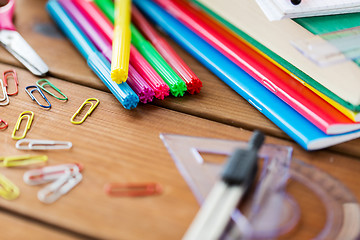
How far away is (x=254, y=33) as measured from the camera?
0.86 metres

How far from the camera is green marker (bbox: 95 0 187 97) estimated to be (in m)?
0.81

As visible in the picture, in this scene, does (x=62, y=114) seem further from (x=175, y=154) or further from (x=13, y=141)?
(x=175, y=154)

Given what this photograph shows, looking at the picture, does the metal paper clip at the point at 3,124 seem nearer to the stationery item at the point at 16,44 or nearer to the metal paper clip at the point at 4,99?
the metal paper clip at the point at 4,99

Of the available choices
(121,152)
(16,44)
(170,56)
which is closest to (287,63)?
(170,56)

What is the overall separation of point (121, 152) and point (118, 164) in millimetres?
31

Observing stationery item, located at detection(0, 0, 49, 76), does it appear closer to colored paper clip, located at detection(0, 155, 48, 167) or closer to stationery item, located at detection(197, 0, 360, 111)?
colored paper clip, located at detection(0, 155, 48, 167)

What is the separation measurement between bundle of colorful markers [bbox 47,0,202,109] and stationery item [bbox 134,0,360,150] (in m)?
0.05

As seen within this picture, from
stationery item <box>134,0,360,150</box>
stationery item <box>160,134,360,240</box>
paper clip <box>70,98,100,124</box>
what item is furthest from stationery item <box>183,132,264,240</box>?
paper clip <box>70,98,100,124</box>

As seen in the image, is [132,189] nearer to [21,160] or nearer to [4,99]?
[21,160]

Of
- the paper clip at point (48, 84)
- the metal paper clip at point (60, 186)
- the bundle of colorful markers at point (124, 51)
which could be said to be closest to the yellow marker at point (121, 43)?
the bundle of colorful markers at point (124, 51)

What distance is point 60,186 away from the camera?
0.62 m

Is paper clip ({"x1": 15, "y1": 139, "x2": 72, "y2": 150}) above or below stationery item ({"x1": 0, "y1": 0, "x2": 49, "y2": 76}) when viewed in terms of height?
below

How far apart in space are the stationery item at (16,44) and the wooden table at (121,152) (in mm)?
17

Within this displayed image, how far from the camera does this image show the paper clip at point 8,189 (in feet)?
1.97
